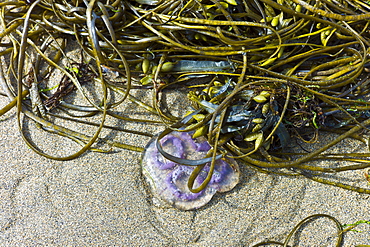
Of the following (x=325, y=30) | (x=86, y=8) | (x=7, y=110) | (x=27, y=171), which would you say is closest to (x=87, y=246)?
(x=27, y=171)

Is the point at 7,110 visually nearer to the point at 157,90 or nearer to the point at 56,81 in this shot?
the point at 56,81

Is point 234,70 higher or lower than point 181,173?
higher

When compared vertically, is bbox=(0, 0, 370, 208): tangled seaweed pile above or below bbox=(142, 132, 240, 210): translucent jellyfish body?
above

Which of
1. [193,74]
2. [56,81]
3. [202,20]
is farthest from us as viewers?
[56,81]
